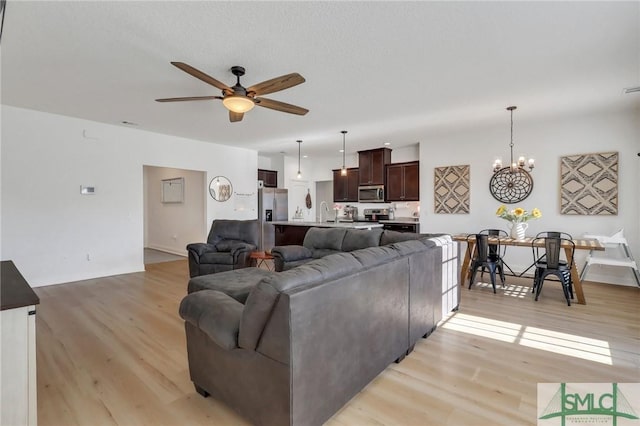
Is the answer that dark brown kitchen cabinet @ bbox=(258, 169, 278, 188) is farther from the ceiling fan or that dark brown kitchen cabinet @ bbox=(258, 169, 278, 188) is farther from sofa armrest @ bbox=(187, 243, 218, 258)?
the ceiling fan

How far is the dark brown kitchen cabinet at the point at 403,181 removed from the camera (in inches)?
287

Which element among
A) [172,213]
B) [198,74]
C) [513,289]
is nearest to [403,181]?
[513,289]

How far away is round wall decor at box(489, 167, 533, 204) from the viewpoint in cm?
560

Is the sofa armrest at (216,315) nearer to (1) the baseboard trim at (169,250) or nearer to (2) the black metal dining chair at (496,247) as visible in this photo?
(2) the black metal dining chair at (496,247)

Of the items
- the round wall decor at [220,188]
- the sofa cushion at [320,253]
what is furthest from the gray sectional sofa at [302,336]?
the round wall decor at [220,188]

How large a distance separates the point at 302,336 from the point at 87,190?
17.3ft

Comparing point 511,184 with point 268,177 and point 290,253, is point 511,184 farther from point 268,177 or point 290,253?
point 268,177

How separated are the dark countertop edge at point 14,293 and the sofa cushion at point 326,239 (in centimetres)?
330

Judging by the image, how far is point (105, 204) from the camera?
5.38 metres

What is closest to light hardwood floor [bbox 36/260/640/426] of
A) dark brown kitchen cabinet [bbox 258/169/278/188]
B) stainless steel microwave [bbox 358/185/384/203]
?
stainless steel microwave [bbox 358/185/384/203]

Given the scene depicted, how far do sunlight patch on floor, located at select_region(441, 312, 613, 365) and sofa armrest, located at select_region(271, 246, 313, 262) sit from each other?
2.03 meters

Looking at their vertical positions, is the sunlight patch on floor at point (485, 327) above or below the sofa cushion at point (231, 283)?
below

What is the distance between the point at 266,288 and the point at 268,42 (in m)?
2.15

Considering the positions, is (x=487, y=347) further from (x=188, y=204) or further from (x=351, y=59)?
(x=188, y=204)
